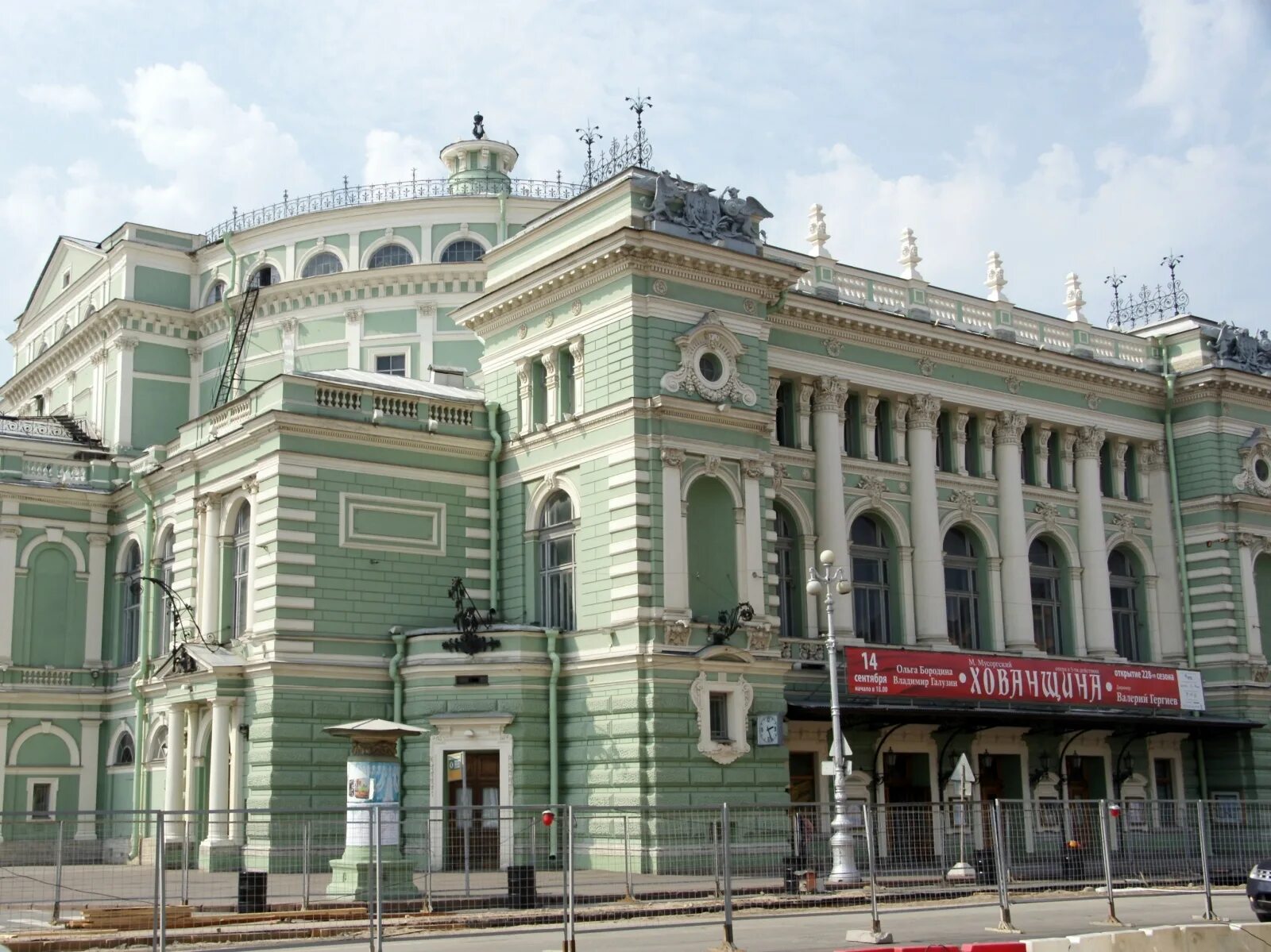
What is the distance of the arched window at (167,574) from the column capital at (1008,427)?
23265 millimetres

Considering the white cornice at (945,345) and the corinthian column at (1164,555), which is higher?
the white cornice at (945,345)

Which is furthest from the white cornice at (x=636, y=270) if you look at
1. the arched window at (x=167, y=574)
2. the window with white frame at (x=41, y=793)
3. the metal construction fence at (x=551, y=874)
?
the window with white frame at (x=41, y=793)

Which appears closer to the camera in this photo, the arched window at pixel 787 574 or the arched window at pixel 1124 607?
the arched window at pixel 787 574

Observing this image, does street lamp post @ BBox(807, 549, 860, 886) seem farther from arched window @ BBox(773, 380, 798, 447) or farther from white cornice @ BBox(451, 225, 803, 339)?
white cornice @ BBox(451, 225, 803, 339)

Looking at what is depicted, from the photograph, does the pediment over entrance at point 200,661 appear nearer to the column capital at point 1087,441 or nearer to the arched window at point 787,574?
the arched window at point 787,574

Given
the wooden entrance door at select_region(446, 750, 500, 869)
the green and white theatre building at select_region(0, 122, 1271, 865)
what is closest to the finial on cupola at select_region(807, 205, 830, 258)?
the green and white theatre building at select_region(0, 122, 1271, 865)

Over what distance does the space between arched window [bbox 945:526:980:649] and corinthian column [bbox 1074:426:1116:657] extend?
4124mm

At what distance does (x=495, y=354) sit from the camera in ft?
132

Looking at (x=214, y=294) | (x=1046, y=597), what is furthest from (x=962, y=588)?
(x=214, y=294)

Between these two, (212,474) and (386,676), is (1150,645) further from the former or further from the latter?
(212,474)

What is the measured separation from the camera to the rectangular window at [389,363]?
49.0 m

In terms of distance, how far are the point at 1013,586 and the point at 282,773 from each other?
21.1 metres

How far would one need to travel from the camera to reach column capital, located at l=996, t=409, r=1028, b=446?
147 ft

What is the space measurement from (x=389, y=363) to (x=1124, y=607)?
24.0 m
